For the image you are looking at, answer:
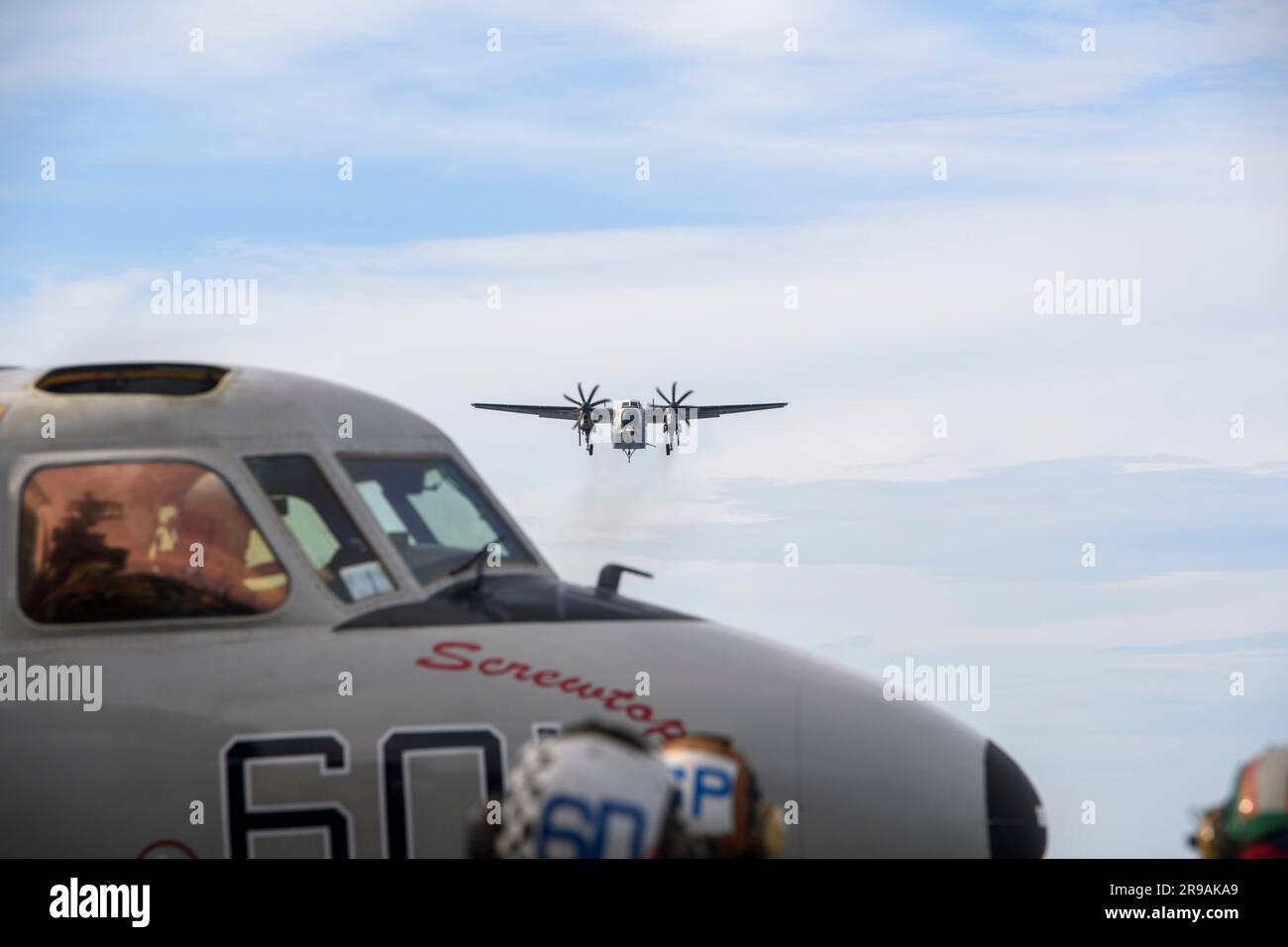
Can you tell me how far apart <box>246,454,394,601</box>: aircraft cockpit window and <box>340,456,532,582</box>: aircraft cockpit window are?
Answer: 0.69 feet

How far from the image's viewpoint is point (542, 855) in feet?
14.2

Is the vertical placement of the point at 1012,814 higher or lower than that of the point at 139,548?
lower

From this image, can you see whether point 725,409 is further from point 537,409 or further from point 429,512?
point 429,512

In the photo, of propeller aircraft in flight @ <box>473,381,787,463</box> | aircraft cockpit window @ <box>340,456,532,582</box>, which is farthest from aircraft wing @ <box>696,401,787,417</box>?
aircraft cockpit window @ <box>340,456,532,582</box>

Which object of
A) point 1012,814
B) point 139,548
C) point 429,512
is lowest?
point 1012,814

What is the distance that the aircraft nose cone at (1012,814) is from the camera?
25.1ft

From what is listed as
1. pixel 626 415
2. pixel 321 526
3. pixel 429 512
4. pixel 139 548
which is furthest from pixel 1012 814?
pixel 626 415

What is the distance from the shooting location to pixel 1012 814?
774cm

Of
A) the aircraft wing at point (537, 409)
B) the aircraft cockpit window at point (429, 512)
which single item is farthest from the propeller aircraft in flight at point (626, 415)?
the aircraft cockpit window at point (429, 512)

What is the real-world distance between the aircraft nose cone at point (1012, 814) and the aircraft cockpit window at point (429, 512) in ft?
10.5

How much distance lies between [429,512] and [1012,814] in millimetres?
3832
